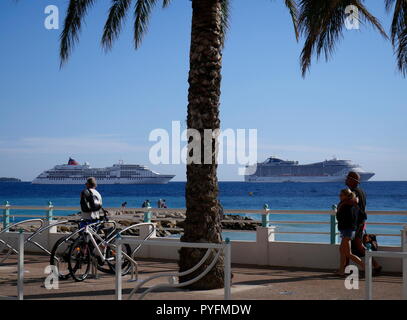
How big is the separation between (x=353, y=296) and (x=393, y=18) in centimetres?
701

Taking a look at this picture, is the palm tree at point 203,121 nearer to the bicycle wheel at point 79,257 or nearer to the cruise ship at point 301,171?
the bicycle wheel at point 79,257

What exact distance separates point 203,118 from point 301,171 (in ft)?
494

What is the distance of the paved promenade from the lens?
9.16 metres

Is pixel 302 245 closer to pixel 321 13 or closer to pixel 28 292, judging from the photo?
pixel 321 13

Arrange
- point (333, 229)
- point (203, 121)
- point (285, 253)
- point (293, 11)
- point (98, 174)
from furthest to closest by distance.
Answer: point (98, 174) → point (293, 11) → point (285, 253) → point (333, 229) → point (203, 121)

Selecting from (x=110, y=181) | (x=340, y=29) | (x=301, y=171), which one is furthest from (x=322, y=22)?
(x=301, y=171)

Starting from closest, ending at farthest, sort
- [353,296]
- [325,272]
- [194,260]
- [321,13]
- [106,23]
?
[353,296] → [194,260] → [321,13] → [325,272] → [106,23]

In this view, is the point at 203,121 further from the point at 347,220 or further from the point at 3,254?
the point at 3,254

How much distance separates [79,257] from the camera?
10672 millimetres

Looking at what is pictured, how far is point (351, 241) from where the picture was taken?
11414 mm

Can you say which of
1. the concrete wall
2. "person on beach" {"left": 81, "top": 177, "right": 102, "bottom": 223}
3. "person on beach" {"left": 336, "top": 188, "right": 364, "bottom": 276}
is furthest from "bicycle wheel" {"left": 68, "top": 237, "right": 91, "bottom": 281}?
"person on beach" {"left": 336, "top": 188, "right": 364, "bottom": 276}

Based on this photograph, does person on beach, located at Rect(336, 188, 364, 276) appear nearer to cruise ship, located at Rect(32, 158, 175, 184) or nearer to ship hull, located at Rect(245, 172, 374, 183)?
cruise ship, located at Rect(32, 158, 175, 184)

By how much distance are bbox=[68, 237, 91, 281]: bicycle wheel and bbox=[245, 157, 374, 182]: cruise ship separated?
145 m

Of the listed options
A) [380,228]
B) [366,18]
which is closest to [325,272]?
[366,18]
